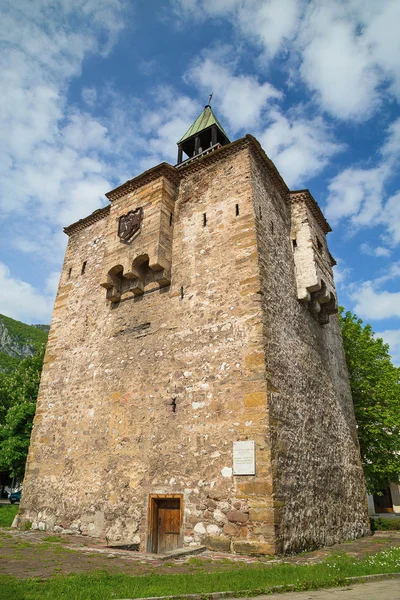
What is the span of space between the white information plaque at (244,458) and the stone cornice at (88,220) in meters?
9.19

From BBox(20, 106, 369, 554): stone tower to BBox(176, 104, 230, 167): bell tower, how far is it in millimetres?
5432

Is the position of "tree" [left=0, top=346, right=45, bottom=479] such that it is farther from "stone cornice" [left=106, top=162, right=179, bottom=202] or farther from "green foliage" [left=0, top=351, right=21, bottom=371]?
"green foliage" [left=0, top=351, right=21, bottom=371]

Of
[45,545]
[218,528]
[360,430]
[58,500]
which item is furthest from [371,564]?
[360,430]

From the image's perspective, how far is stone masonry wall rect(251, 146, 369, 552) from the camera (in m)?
7.71

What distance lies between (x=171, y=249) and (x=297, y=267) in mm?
3706

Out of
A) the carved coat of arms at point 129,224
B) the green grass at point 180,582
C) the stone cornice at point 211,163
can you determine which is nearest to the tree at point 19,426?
the stone cornice at point 211,163

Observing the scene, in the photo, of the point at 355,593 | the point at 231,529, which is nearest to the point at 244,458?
the point at 231,529

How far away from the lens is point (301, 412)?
9.02 m

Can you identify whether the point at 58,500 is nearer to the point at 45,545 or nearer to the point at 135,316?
the point at 45,545

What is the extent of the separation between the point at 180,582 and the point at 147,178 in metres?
10.1

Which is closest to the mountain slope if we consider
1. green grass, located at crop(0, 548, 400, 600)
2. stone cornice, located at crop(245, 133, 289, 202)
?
stone cornice, located at crop(245, 133, 289, 202)

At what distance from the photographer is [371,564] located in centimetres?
573

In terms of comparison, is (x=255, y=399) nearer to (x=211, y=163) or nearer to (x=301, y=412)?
(x=301, y=412)

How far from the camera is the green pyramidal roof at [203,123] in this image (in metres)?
17.2
